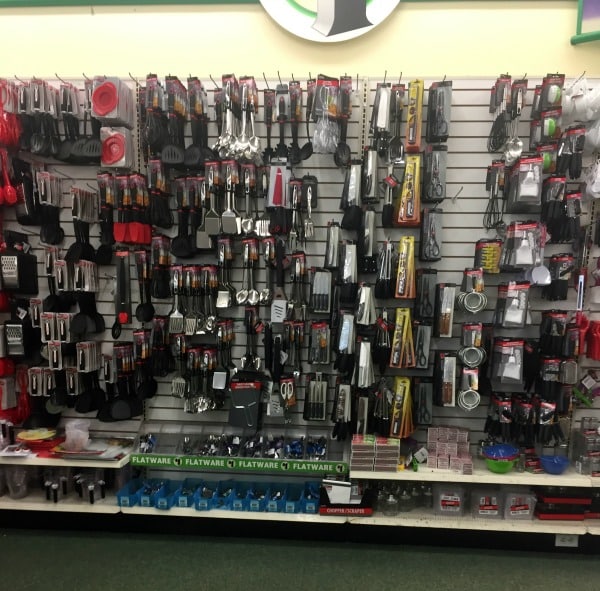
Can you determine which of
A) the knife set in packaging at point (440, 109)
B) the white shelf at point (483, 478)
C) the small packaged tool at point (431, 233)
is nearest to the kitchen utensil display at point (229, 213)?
the small packaged tool at point (431, 233)

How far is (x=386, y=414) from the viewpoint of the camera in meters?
2.60

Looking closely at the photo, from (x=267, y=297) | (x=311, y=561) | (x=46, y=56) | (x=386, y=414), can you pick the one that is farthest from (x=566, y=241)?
(x=46, y=56)

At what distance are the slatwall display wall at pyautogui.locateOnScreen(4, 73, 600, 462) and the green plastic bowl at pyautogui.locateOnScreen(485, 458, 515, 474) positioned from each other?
1.07 feet

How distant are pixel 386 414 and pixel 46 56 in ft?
11.2

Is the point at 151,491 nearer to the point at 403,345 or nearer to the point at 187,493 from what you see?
the point at 187,493

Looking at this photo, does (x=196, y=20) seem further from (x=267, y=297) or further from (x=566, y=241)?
(x=566, y=241)

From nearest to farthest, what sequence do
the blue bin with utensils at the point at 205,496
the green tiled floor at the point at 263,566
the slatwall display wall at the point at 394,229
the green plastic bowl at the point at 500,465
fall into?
the green tiled floor at the point at 263,566, the green plastic bowl at the point at 500,465, the blue bin with utensils at the point at 205,496, the slatwall display wall at the point at 394,229

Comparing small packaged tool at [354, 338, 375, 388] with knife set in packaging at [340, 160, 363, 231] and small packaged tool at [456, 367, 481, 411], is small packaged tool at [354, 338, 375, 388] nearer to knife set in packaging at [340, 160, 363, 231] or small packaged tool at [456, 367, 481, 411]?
small packaged tool at [456, 367, 481, 411]

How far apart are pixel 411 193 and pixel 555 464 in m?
1.87

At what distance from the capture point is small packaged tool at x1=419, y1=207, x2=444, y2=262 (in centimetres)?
254

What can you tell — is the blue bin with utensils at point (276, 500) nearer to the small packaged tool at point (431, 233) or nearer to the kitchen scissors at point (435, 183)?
the small packaged tool at point (431, 233)

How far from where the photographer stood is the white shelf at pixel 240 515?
2484mm

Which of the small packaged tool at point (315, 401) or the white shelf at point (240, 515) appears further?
the small packaged tool at point (315, 401)

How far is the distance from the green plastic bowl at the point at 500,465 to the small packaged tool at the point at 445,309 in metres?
0.81
